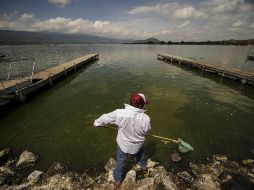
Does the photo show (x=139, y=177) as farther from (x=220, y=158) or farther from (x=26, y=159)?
(x=26, y=159)

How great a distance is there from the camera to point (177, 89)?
16.5 metres

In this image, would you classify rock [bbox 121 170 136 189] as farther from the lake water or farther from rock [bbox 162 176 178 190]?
the lake water

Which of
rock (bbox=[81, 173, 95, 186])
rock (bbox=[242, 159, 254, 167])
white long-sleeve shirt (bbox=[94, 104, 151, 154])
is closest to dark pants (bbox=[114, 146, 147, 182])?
white long-sleeve shirt (bbox=[94, 104, 151, 154])

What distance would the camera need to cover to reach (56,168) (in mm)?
6039

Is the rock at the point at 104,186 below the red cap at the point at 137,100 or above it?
below

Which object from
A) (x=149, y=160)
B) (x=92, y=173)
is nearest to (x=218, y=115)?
(x=149, y=160)

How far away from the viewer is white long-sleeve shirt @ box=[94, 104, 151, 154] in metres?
3.88

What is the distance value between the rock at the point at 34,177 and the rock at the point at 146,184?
10.6ft

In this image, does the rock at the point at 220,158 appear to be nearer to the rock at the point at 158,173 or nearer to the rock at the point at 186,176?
the rock at the point at 186,176

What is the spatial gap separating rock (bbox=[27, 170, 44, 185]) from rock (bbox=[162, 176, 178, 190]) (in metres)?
3.98

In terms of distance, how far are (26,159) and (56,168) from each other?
1335mm

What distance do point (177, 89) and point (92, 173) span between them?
12640 mm

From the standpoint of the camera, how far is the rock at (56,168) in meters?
5.88

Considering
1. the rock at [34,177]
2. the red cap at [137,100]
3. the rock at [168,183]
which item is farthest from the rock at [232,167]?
the rock at [34,177]
